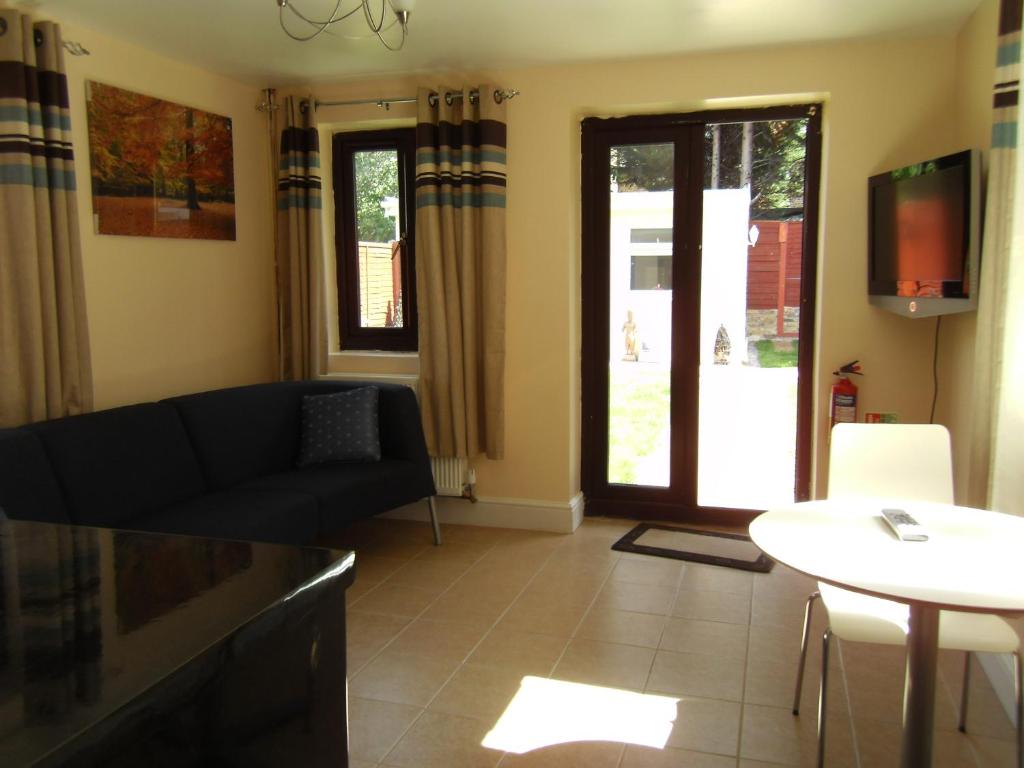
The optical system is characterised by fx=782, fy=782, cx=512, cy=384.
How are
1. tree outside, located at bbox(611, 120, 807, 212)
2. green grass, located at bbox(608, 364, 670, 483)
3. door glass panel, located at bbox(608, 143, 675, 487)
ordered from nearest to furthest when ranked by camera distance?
1. tree outside, located at bbox(611, 120, 807, 212)
2. door glass panel, located at bbox(608, 143, 675, 487)
3. green grass, located at bbox(608, 364, 670, 483)

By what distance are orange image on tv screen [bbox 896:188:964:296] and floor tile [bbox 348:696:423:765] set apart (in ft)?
7.98

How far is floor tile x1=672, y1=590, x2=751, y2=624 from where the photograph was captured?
10.0 ft

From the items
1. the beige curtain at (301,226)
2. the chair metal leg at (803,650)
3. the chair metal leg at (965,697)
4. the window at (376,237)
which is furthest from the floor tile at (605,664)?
the beige curtain at (301,226)

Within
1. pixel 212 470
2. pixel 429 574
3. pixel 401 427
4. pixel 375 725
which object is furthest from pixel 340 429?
pixel 375 725

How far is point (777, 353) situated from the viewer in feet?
13.0

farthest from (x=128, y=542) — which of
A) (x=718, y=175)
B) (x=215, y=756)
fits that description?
(x=718, y=175)

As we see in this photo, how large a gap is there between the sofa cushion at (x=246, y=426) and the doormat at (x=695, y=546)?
1.61m

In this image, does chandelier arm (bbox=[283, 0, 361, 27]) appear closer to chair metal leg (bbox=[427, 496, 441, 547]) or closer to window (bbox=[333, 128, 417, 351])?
window (bbox=[333, 128, 417, 351])

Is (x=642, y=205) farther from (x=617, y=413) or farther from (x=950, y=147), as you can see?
(x=950, y=147)

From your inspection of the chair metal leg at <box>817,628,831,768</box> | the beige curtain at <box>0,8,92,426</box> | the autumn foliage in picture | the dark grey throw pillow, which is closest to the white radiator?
the dark grey throw pillow

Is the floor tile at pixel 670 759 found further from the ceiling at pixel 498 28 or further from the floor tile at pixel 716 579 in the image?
the ceiling at pixel 498 28

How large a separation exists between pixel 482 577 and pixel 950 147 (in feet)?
9.19

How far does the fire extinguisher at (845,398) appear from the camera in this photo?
11.7 ft

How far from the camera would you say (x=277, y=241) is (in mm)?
4258
